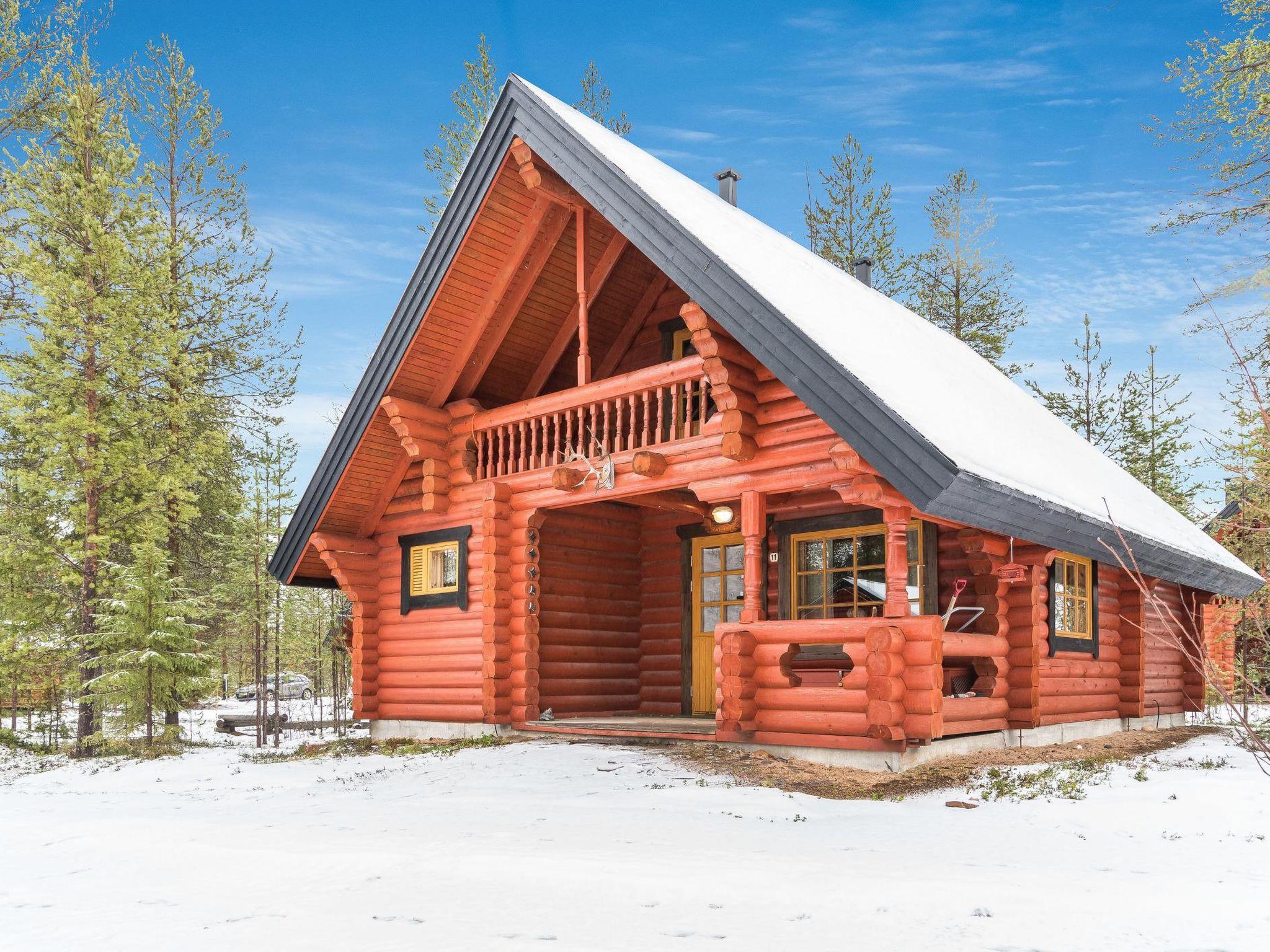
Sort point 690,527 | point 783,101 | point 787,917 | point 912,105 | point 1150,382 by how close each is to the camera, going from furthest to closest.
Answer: point 783,101 < point 912,105 < point 1150,382 < point 690,527 < point 787,917

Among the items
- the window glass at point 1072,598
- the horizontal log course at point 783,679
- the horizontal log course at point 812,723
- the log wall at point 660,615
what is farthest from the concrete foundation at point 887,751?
the log wall at point 660,615

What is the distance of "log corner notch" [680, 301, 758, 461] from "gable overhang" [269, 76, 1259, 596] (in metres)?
0.25

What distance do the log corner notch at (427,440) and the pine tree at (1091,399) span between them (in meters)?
21.6

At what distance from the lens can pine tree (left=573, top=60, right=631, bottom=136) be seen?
2748 cm

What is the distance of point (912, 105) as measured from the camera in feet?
313

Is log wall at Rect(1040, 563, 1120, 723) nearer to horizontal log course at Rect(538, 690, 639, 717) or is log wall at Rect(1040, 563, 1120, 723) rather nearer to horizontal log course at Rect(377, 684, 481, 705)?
horizontal log course at Rect(538, 690, 639, 717)

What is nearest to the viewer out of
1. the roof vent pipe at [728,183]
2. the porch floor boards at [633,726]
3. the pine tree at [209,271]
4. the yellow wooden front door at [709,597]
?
the porch floor boards at [633,726]

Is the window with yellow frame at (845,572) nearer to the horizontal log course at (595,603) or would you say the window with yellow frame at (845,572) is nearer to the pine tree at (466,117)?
the horizontal log course at (595,603)

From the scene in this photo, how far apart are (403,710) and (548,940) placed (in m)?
10.2

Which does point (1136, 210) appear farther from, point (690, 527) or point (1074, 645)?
point (690, 527)

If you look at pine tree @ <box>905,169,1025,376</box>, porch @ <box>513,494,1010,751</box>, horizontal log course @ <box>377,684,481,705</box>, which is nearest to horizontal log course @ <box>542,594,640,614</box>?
porch @ <box>513,494,1010,751</box>

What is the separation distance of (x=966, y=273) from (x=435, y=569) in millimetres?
20399

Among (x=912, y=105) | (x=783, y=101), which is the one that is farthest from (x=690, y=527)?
(x=783, y=101)

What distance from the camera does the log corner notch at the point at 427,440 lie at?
13352 mm
